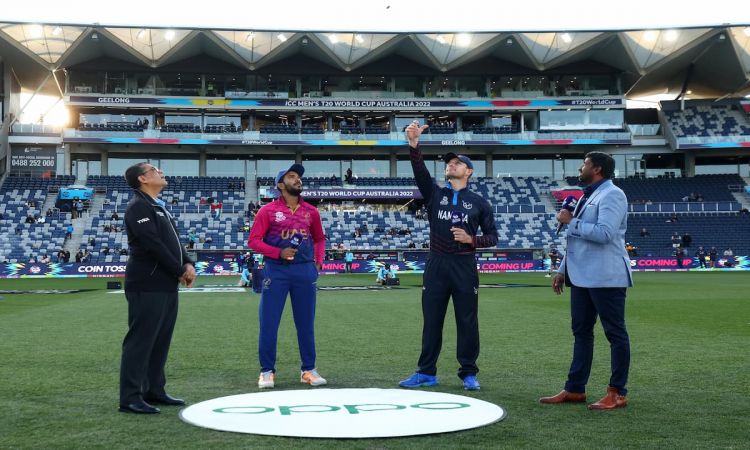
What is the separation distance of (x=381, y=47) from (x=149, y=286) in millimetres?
53871

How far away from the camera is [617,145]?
61656mm

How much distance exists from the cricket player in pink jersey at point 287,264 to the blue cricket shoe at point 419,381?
97cm

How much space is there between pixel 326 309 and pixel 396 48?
46.4 metres

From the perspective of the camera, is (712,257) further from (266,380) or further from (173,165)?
(266,380)

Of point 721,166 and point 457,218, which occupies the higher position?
point 721,166

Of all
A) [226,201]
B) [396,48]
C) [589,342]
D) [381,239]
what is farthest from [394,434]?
[396,48]

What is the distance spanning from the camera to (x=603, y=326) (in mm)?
5910

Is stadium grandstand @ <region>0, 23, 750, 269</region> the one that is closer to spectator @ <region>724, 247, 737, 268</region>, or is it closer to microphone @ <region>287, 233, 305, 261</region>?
spectator @ <region>724, 247, 737, 268</region>

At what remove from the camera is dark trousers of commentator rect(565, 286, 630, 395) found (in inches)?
230

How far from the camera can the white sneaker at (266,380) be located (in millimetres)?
6551

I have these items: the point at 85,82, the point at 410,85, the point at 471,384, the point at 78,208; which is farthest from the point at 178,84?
the point at 471,384

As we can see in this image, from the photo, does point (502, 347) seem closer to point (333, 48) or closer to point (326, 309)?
point (326, 309)

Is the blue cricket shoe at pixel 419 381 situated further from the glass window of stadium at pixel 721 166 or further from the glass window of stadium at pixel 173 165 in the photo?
the glass window of stadium at pixel 721 166

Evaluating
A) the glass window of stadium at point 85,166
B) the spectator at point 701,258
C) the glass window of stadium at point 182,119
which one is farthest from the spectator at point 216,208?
the spectator at point 701,258
